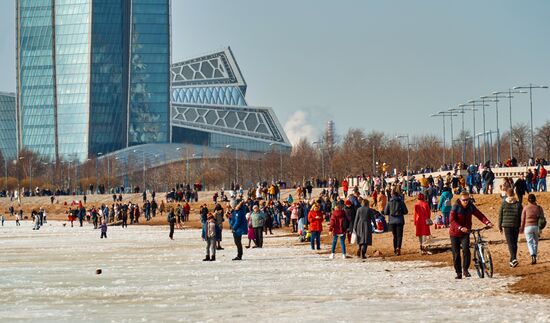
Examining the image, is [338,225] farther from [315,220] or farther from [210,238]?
[315,220]

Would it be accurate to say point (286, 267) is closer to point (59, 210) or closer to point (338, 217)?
point (338, 217)

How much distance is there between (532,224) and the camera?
31594 mm

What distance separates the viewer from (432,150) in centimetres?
19162

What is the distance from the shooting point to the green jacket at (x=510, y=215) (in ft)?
103

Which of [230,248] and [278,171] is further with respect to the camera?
[278,171]

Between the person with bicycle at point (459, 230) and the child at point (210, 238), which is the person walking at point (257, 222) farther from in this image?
the person with bicycle at point (459, 230)

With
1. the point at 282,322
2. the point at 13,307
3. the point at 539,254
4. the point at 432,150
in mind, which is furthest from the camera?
the point at 432,150

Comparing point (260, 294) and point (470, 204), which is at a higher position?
point (470, 204)

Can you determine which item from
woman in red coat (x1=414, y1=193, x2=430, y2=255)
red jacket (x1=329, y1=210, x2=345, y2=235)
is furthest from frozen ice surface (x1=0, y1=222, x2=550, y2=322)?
woman in red coat (x1=414, y1=193, x2=430, y2=255)

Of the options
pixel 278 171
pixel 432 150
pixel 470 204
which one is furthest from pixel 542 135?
pixel 470 204

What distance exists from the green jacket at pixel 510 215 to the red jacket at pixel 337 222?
9.48 metres

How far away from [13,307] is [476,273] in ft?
35.0

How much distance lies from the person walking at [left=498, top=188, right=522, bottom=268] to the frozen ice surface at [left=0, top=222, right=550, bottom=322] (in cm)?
159

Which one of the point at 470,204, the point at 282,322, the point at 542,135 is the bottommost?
the point at 282,322
